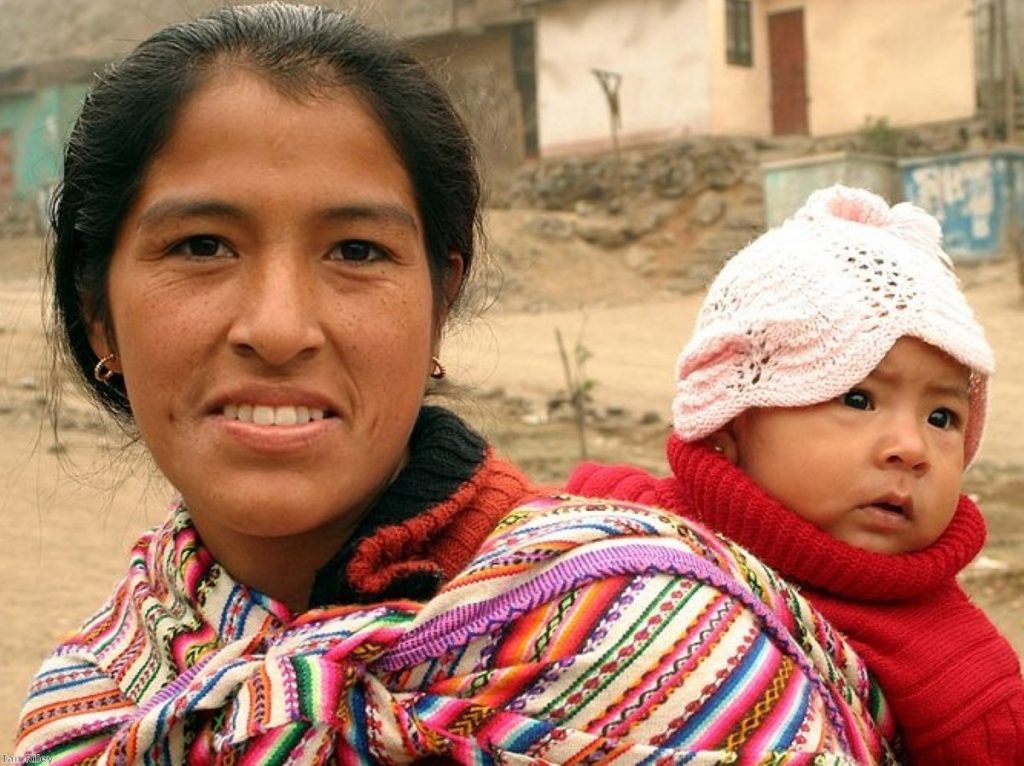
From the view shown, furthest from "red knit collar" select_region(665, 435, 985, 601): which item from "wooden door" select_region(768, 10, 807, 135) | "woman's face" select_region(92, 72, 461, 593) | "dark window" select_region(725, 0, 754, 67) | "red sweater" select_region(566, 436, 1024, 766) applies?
"wooden door" select_region(768, 10, 807, 135)

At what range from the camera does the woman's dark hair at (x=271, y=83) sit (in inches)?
63.7

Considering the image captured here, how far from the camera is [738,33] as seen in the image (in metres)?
23.5

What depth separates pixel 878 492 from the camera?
2.02 meters

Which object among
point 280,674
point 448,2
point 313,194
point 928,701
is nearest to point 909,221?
point 928,701

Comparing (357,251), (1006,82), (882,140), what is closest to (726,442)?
(357,251)

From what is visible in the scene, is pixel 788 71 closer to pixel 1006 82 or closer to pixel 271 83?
pixel 1006 82

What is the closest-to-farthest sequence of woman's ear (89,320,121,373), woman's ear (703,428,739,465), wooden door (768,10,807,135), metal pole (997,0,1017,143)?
woman's ear (89,320,121,373) → woman's ear (703,428,739,465) → metal pole (997,0,1017,143) → wooden door (768,10,807,135)

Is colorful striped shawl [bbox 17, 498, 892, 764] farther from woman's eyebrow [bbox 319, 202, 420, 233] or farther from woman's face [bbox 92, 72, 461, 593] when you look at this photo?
woman's eyebrow [bbox 319, 202, 420, 233]

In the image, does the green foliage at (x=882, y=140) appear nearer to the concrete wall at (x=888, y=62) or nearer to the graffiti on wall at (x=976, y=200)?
the concrete wall at (x=888, y=62)

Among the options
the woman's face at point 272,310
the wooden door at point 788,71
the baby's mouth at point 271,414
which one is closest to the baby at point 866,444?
the woman's face at point 272,310

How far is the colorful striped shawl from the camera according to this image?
4.44ft

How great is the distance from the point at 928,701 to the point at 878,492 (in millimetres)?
323

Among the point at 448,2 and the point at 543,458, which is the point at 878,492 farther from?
the point at 448,2

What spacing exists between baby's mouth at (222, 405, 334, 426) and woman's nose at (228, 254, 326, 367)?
0.17ft
